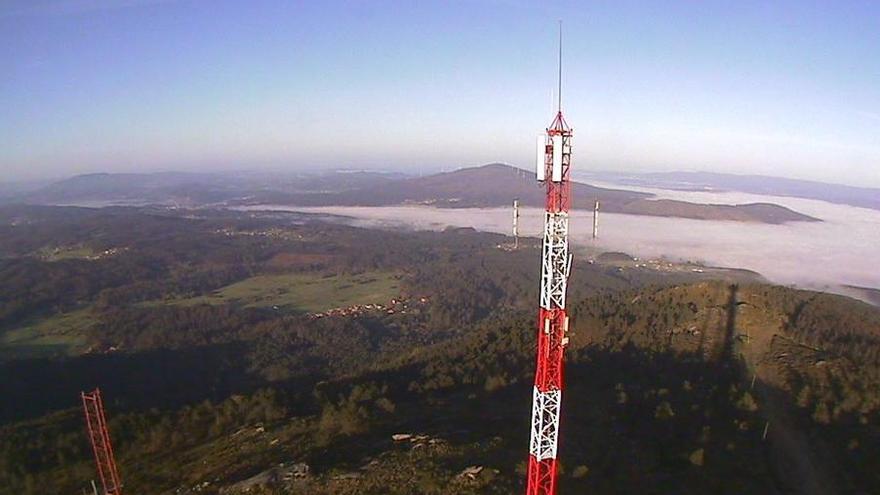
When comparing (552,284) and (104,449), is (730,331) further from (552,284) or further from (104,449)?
(104,449)

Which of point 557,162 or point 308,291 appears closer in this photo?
point 557,162

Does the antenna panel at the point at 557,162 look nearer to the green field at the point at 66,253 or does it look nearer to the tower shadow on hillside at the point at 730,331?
the tower shadow on hillside at the point at 730,331

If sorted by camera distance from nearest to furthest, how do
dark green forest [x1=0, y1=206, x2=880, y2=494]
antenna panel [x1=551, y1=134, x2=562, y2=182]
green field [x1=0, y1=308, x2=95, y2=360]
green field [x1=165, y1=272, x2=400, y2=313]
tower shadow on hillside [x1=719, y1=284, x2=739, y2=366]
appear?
antenna panel [x1=551, y1=134, x2=562, y2=182] < dark green forest [x1=0, y1=206, x2=880, y2=494] < tower shadow on hillside [x1=719, y1=284, x2=739, y2=366] < green field [x1=0, y1=308, x2=95, y2=360] < green field [x1=165, y1=272, x2=400, y2=313]

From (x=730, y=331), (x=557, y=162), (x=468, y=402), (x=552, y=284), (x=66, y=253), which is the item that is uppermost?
(x=557, y=162)

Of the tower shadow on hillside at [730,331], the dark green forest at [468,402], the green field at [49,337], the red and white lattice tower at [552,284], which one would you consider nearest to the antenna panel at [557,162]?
the red and white lattice tower at [552,284]

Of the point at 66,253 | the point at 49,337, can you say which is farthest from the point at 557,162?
the point at 66,253

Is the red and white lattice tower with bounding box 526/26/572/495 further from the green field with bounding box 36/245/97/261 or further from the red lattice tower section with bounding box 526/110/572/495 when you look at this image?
the green field with bounding box 36/245/97/261

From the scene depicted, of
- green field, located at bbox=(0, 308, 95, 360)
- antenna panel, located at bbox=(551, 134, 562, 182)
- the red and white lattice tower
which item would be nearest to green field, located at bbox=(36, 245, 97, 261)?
green field, located at bbox=(0, 308, 95, 360)

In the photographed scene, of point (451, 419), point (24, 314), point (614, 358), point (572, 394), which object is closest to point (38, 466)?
point (451, 419)
